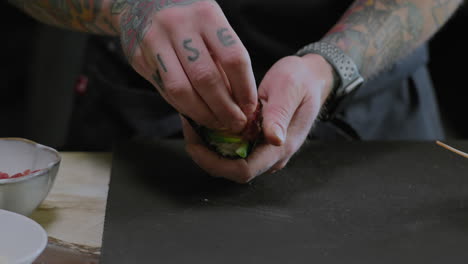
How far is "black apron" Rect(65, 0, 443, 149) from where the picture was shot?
120 centimetres

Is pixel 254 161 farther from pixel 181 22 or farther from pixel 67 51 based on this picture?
pixel 67 51

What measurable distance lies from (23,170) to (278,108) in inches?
13.8

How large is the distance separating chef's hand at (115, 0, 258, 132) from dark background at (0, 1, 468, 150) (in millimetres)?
539

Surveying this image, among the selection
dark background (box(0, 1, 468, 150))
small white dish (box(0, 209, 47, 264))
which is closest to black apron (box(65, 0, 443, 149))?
dark background (box(0, 1, 468, 150))

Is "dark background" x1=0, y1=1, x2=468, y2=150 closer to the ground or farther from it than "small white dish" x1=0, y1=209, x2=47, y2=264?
closer to the ground

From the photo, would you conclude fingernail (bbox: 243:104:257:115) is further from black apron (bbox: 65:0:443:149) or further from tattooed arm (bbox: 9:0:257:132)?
black apron (bbox: 65:0:443:149)

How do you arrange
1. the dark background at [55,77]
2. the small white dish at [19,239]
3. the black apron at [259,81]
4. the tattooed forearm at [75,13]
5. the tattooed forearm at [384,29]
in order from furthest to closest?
the dark background at [55,77] < the black apron at [259,81] < the tattooed forearm at [384,29] < the tattooed forearm at [75,13] < the small white dish at [19,239]

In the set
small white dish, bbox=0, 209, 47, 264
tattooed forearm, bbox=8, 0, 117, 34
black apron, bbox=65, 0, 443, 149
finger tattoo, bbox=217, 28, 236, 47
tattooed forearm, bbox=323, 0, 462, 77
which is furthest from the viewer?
black apron, bbox=65, 0, 443, 149

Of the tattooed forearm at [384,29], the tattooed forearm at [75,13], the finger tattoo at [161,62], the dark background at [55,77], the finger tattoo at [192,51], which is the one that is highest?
the finger tattoo at [192,51]

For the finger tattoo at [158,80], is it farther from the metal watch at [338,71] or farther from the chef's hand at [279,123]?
the metal watch at [338,71]

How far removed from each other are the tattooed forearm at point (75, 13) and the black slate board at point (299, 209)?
22 cm

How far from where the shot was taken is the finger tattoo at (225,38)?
2.35ft

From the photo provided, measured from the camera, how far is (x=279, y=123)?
77cm

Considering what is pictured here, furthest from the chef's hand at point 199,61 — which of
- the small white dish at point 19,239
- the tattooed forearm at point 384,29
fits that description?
the tattooed forearm at point 384,29
